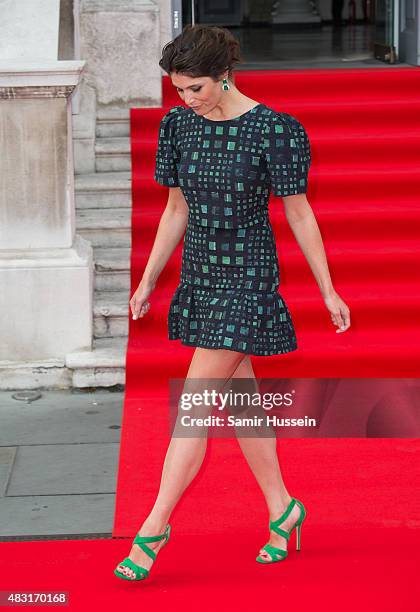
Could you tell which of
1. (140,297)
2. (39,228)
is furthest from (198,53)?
(39,228)

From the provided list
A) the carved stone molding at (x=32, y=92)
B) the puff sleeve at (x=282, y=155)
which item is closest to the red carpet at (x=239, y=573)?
the puff sleeve at (x=282, y=155)

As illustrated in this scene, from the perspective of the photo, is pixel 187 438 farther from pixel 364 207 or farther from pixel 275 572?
pixel 364 207

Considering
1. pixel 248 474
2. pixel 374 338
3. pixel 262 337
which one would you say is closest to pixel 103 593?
pixel 262 337

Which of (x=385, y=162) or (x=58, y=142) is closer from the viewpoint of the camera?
(x=58, y=142)

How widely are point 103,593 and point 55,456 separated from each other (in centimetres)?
176

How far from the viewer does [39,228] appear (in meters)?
7.30

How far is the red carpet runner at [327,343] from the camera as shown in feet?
17.0

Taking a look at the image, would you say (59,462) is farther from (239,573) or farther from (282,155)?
(282,155)

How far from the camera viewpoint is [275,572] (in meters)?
4.78

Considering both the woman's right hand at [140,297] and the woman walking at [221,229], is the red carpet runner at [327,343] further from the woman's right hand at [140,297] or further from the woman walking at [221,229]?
the woman's right hand at [140,297]

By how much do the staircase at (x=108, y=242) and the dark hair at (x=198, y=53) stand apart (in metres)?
3.13

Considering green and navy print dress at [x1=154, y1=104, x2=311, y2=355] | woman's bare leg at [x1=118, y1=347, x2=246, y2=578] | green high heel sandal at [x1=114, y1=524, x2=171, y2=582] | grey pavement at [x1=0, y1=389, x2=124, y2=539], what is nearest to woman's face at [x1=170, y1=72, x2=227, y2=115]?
green and navy print dress at [x1=154, y1=104, x2=311, y2=355]

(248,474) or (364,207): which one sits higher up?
(364,207)

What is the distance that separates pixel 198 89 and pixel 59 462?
250 cm
